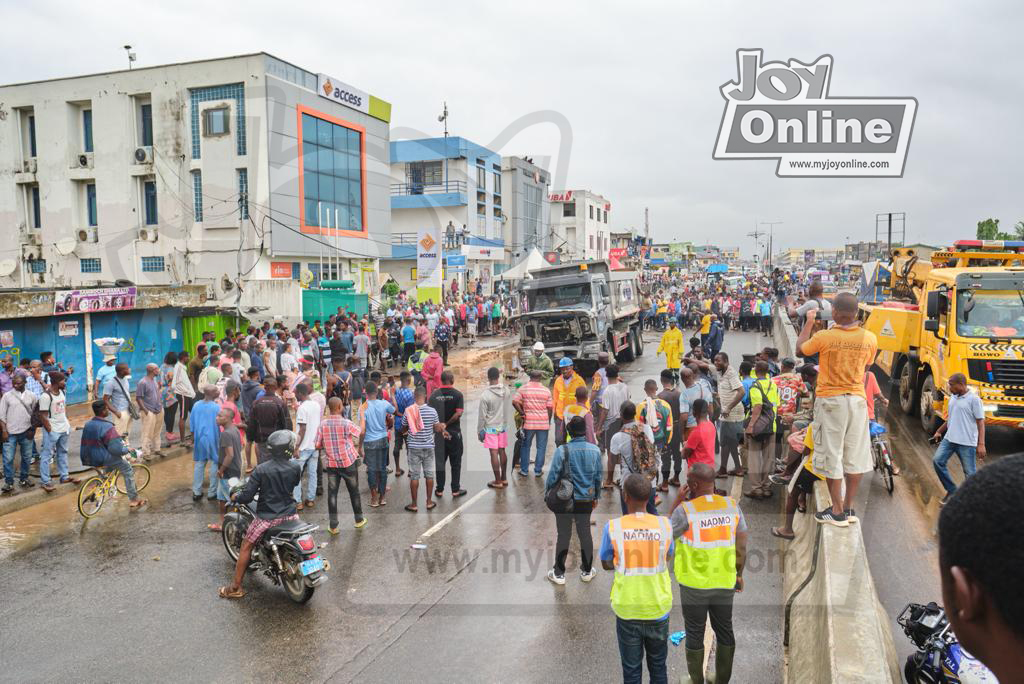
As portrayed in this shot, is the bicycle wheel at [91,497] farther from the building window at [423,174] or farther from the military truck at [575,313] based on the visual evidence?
the building window at [423,174]

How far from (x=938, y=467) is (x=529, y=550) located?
16.7 feet

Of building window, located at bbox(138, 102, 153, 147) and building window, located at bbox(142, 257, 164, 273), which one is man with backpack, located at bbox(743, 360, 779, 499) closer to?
building window, located at bbox(142, 257, 164, 273)

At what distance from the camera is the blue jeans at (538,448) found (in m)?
10.5

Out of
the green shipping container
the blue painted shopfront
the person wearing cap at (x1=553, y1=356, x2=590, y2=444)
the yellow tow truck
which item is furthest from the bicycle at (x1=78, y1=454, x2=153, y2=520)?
the yellow tow truck

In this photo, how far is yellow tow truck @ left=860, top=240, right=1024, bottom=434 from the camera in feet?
34.1

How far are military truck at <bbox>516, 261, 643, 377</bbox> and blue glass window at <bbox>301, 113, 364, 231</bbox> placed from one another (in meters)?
15.0

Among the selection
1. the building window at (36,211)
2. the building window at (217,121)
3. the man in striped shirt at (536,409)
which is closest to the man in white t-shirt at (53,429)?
the man in striped shirt at (536,409)

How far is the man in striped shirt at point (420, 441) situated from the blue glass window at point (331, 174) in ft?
80.2

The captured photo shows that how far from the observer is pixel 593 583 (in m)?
7.01

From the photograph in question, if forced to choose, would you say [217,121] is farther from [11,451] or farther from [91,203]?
[11,451]

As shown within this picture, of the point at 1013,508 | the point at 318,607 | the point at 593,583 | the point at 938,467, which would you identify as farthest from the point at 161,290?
the point at 1013,508

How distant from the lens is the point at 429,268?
31172 millimetres

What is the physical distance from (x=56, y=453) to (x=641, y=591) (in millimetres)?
9611

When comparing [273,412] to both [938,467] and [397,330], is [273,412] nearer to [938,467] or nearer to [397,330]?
[938,467]
